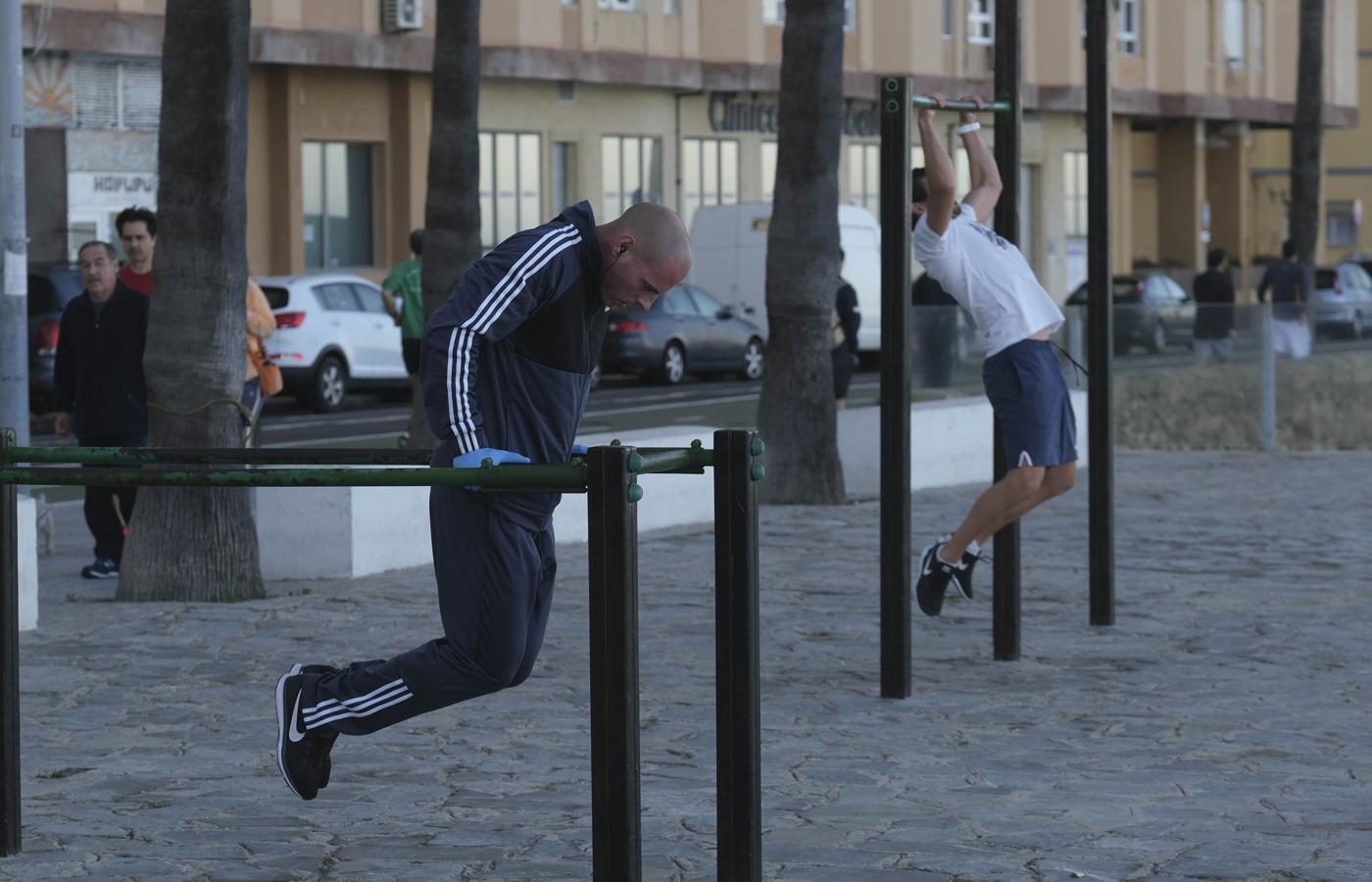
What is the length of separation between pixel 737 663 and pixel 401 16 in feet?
108

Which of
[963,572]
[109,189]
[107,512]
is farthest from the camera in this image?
[109,189]

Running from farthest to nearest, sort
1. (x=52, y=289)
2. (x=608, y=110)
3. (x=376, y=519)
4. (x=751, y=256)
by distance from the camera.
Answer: (x=608, y=110) < (x=751, y=256) < (x=52, y=289) < (x=376, y=519)

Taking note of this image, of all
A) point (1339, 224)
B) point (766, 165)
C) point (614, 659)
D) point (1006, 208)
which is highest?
point (766, 165)

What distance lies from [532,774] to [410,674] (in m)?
1.32

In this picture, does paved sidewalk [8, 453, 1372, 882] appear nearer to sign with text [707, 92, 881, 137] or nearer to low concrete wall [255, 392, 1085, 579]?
low concrete wall [255, 392, 1085, 579]

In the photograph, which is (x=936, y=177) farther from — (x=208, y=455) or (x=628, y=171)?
(x=628, y=171)

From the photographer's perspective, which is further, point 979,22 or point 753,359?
point 979,22

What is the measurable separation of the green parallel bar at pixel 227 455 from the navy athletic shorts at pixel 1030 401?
3421 mm

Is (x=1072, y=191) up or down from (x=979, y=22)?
down

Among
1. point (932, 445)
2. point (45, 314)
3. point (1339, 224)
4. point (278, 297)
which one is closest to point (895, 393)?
point (932, 445)

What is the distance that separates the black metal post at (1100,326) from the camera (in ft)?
32.9

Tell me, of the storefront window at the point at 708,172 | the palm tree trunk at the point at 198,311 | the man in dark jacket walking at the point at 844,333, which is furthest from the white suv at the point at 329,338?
the palm tree trunk at the point at 198,311

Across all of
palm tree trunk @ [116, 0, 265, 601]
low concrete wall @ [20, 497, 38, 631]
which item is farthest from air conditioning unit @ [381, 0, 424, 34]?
low concrete wall @ [20, 497, 38, 631]

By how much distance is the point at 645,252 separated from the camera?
18.5 ft
